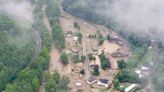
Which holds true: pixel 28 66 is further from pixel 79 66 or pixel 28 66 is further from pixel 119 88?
pixel 119 88

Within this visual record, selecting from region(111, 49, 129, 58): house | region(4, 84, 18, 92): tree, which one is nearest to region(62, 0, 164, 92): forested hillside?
region(111, 49, 129, 58): house

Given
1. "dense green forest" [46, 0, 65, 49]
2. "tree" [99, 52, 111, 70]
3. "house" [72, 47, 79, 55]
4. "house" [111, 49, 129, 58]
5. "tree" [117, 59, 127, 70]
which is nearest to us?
"tree" [117, 59, 127, 70]

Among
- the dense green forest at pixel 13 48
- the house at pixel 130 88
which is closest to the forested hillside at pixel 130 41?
the house at pixel 130 88

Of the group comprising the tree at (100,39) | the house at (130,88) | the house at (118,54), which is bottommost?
the house at (130,88)

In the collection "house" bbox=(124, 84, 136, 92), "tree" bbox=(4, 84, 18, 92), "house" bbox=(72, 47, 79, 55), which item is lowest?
"house" bbox=(124, 84, 136, 92)

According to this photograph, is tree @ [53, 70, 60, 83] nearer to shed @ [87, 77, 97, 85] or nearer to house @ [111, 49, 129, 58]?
shed @ [87, 77, 97, 85]

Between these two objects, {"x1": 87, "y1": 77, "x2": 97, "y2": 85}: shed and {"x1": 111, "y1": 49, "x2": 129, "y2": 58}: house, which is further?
{"x1": 111, "y1": 49, "x2": 129, "y2": 58}: house

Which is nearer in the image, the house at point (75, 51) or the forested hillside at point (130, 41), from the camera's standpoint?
the forested hillside at point (130, 41)

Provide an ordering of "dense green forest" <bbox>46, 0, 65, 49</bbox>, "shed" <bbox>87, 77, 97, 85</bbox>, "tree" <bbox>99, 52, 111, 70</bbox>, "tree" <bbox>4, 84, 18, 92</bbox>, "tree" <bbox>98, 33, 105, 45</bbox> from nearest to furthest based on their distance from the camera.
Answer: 1. "tree" <bbox>4, 84, 18, 92</bbox>
2. "shed" <bbox>87, 77, 97, 85</bbox>
3. "tree" <bbox>99, 52, 111, 70</bbox>
4. "dense green forest" <bbox>46, 0, 65, 49</bbox>
5. "tree" <bbox>98, 33, 105, 45</bbox>

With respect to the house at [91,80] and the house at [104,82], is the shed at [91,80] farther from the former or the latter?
the house at [104,82]

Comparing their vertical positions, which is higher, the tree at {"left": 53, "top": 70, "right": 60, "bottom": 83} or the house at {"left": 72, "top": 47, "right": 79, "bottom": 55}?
the house at {"left": 72, "top": 47, "right": 79, "bottom": 55}

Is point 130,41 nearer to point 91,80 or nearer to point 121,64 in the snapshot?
point 121,64
